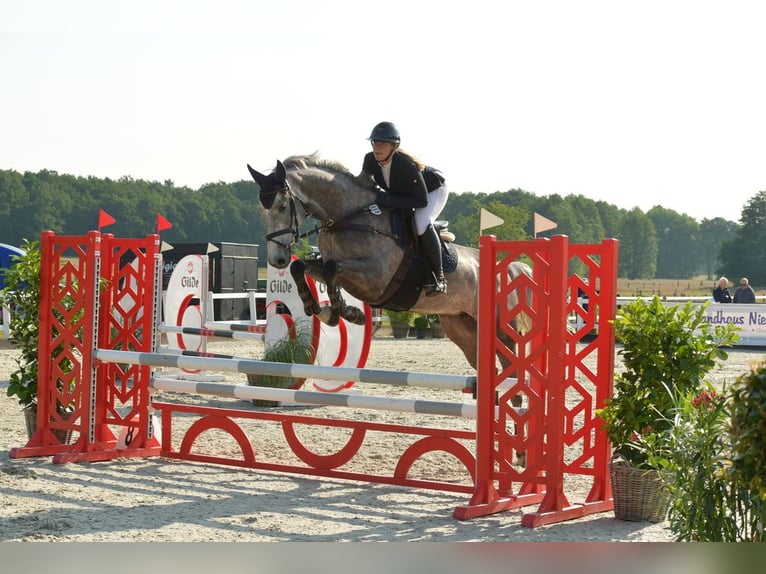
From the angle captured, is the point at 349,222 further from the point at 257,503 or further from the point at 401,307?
the point at 257,503

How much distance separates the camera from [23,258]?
575cm

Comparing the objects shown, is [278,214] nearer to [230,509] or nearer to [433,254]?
[433,254]

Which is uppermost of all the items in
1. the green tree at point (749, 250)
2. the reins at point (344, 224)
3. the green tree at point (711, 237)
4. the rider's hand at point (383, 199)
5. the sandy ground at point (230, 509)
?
the green tree at point (711, 237)

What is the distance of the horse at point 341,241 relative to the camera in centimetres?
483

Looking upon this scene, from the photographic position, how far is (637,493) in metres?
3.95

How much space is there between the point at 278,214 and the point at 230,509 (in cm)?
149

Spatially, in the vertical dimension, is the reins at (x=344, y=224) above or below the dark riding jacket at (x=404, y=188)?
below

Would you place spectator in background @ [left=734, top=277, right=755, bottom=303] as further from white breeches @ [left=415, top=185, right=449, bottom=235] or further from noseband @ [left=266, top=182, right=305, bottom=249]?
noseband @ [left=266, top=182, right=305, bottom=249]

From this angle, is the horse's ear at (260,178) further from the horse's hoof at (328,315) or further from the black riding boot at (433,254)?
the black riding boot at (433,254)

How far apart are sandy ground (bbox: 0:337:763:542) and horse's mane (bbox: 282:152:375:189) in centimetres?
159

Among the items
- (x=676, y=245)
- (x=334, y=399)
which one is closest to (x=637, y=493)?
(x=334, y=399)

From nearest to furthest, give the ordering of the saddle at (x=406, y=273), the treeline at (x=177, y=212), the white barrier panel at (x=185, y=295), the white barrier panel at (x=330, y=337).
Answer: the saddle at (x=406, y=273) → the white barrier panel at (x=330, y=337) → the white barrier panel at (x=185, y=295) → the treeline at (x=177, y=212)

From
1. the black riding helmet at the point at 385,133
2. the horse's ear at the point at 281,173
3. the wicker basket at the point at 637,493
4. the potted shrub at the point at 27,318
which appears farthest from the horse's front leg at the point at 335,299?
the potted shrub at the point at 27,318

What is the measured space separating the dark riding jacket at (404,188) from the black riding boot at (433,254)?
0.65 feet
